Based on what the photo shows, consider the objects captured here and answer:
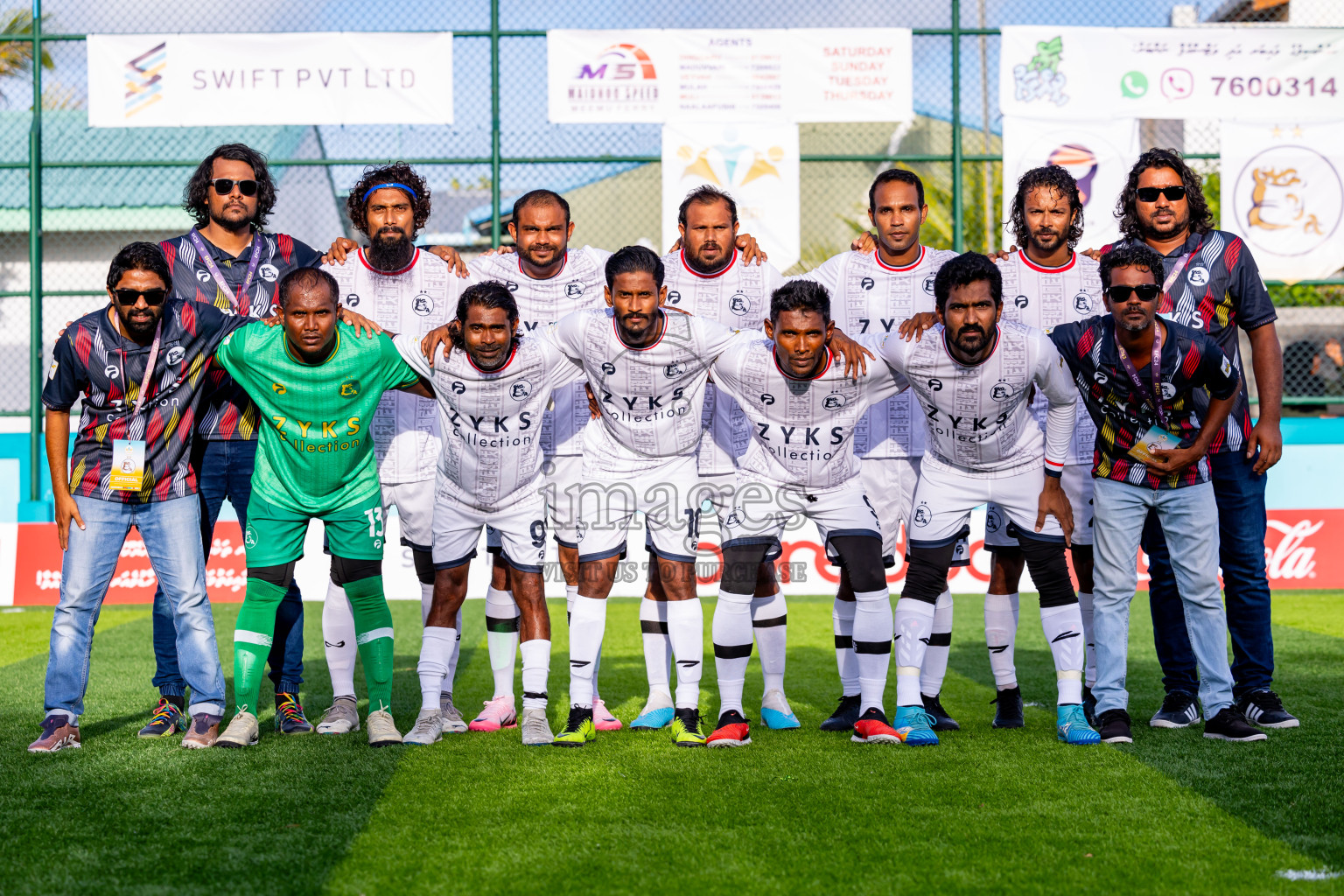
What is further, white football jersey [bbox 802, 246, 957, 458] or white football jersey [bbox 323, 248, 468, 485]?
white football jersey [bbox 802, 246, 957, 458]

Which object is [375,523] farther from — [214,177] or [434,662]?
[214,177]

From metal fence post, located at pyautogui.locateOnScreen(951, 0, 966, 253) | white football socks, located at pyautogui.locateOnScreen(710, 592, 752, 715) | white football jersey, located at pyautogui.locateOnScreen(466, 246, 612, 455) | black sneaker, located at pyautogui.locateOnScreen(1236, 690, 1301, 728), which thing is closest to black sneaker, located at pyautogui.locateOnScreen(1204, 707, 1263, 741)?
black sneaker, located at pyautogui.locateOnScreen(1236, 690, 1301, 728)

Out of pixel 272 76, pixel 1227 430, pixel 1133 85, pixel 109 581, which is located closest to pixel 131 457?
pixel 109 581

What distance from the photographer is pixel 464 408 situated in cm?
511

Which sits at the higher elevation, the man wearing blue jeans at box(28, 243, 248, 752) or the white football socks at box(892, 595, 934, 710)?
the man wearing blue jeans at box(28, 243, 248, 752)

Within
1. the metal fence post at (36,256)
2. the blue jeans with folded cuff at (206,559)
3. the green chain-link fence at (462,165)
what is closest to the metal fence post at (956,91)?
the green chain-link fence at (462,165)

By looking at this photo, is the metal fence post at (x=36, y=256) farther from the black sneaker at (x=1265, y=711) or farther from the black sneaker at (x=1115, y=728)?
the black sneaker at (x=1265, y=711)

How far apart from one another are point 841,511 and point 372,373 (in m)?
2.01

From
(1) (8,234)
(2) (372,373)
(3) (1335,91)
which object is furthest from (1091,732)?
(1) (8,234)

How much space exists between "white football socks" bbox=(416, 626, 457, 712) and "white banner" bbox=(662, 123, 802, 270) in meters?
5.85

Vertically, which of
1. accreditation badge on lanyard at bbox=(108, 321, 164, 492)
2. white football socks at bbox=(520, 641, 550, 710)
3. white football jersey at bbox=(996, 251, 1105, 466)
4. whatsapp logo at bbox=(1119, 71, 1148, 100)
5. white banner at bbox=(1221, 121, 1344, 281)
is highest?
whatsapp logo at bbox=(1119, 71, 1148, 100)

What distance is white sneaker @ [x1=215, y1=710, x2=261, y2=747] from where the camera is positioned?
16.3 ft

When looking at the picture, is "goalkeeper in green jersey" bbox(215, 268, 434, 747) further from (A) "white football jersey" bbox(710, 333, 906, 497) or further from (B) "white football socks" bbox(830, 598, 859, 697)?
(B) "white football socks" bbox(830, 598, 859, 697)

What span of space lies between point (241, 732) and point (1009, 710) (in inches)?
128
